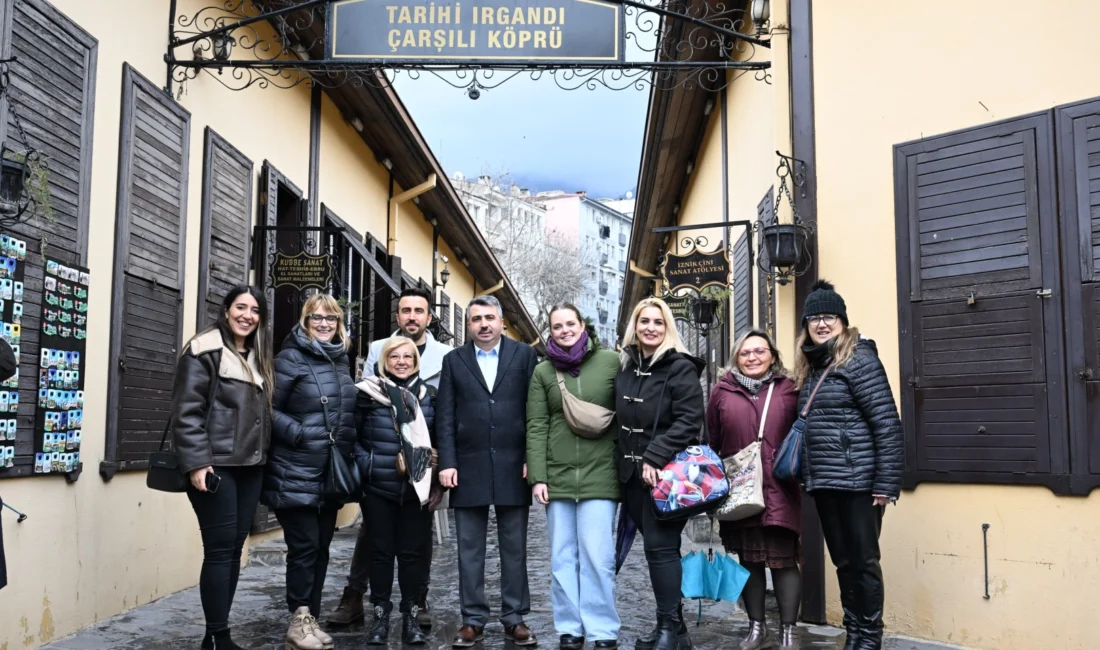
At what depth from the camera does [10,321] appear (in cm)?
516

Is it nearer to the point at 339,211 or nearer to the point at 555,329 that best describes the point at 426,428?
the point at 555,329

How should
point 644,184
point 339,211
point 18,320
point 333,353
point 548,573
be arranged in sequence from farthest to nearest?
1. point 644,184
2. point 339,211
3. point 548,573
4. point 333,353
5. point 18,320

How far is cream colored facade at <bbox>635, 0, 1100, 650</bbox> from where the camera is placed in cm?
571

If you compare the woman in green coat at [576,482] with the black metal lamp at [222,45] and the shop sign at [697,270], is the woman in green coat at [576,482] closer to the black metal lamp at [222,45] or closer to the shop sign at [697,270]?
the shop sign at [697,270]

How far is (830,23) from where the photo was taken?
6730mm

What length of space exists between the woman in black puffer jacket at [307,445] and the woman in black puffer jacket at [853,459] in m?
2.49

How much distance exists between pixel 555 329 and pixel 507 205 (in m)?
43.0

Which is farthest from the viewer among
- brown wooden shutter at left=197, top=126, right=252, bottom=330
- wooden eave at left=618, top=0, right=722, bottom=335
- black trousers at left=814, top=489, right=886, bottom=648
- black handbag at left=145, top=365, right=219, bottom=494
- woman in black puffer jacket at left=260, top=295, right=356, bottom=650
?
wooden eave at left=618, top=0, right=722, bottom=335

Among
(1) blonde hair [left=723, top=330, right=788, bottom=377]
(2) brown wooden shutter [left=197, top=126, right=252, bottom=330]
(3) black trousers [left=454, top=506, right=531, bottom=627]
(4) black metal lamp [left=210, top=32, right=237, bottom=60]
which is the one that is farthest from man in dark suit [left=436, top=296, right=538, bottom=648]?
(4) black metal lamp [left=210, top=32, right=237, bottom=60]

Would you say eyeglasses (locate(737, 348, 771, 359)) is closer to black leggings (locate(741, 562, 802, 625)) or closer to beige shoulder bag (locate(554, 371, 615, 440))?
beige shoulder bag (locate(554, 371, 615, 440))

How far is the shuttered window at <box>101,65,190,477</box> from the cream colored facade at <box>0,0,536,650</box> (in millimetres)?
92

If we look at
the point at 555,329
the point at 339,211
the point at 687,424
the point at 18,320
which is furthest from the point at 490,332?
the point at 339,211

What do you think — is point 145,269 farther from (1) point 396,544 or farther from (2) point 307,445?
(1) point 396,544

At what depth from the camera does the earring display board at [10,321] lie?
200 inches
